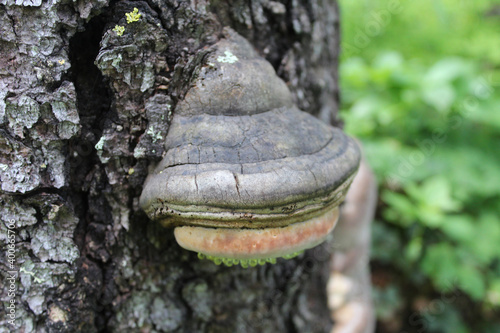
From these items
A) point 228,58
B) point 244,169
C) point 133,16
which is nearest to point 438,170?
point 228,58

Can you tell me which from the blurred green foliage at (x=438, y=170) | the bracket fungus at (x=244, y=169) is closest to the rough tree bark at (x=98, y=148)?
the bracket fungus at (x=244, y=169)

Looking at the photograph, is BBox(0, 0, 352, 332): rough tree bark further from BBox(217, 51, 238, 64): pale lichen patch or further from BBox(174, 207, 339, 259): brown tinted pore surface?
BBox(174, 207, 339, 259): brown tinted pore surface

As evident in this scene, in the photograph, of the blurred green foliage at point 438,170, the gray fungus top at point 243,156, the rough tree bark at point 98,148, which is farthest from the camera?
the blurred green foliage at point 438,170

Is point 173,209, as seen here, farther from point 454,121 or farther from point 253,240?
point 454,121

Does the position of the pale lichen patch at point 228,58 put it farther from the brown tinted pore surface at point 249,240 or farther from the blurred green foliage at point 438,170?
the blurred green foliage at point 438,170

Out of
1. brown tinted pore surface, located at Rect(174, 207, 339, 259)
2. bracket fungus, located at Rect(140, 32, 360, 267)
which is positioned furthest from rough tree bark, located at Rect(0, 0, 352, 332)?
brown tinted pore surface, located at Rect(174, 207, 339, 259)

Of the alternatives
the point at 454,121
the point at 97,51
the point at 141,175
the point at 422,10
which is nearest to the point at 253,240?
the point at 141,175
